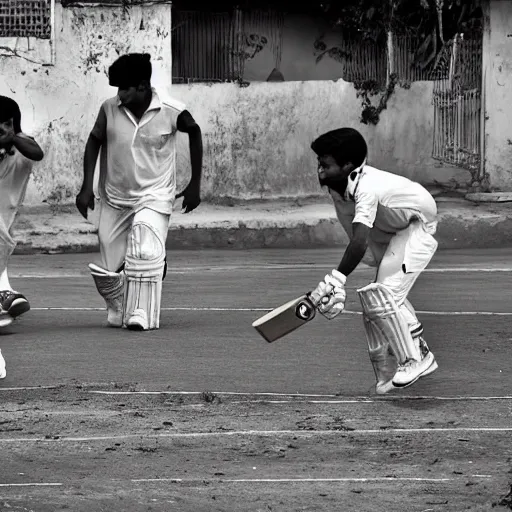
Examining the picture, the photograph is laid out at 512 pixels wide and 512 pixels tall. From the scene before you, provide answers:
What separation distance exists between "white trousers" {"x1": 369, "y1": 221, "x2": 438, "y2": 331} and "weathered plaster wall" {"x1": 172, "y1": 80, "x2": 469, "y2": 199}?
10.5 m

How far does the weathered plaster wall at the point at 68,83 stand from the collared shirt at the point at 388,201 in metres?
10.2

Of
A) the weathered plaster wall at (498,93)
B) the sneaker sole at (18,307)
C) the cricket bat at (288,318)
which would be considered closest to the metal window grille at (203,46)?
the weathered plaster wall at (498,93)

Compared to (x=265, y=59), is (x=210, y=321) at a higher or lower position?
→ lower

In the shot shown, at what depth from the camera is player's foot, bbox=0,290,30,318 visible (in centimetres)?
1077

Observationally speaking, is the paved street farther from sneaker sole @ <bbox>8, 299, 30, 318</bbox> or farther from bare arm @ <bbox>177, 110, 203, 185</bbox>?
bare arm @ <bbox>177, 110, 203, 185</bbox>

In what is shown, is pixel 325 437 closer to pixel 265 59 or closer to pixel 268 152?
pixel 268 152

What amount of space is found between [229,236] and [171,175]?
6.58 m

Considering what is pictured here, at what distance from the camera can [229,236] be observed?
17625 millimetres

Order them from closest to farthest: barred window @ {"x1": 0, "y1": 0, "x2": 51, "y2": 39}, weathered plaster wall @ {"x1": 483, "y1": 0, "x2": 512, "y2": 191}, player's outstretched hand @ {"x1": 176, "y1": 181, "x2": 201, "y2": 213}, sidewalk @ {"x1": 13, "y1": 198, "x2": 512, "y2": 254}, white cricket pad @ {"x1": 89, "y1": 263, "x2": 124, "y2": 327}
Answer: player's outstretched hand @ {"x1": 176, "y1": 181, "x2": 201, "y2": 213}
white cricket pad @ {"x1": 89, "y1": 263, "x2": 124, "y2": 327}
sidewalk @ {"x1": 13, "y1": 198, "x2": 512, "y2": 254}
barred window @ {"x1": 0, "y1": 0, "x2": 51, "y2": 39}
weathered plaster wall @ {"x1": 483, "y1": 0, "x2": 512, "y2": 191}

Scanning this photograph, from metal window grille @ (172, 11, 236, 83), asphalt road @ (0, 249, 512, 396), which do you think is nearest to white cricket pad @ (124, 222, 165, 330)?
asphalt road @ (0, 249, 512, 396)

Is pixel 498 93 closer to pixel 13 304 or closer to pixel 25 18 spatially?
pixel 25 18

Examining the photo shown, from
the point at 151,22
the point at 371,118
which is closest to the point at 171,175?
the point at 151,22

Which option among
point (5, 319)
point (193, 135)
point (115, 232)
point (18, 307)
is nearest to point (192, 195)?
point (193, 135)

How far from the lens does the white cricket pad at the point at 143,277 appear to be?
10.7 m
